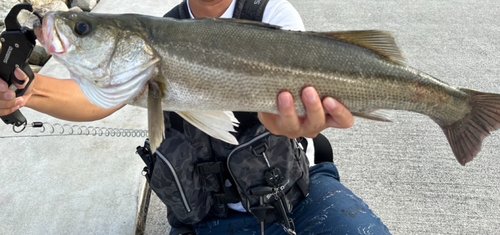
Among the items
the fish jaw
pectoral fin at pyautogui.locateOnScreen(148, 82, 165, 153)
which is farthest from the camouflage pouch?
the fish jaw

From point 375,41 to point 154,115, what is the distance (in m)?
0.96

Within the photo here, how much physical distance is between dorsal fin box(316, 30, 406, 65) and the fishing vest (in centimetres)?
60

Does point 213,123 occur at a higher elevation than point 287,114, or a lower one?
lower

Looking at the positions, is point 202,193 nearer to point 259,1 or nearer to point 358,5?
point 259,1

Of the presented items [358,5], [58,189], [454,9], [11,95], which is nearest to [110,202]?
[58,189]

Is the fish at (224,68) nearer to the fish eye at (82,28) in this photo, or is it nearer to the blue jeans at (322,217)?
the fish eye at (82,28)

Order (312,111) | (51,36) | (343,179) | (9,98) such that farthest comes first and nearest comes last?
(343,179), (9,98), (312,111), (51,36)

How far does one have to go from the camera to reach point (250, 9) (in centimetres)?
213

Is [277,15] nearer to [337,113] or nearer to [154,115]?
[337,113]

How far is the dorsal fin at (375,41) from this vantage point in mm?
1645

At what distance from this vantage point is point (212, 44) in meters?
1.60

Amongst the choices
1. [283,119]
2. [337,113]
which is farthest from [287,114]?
[337,113]

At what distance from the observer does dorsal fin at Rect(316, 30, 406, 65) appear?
1.64 m

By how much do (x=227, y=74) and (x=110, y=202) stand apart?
61.8 inches
